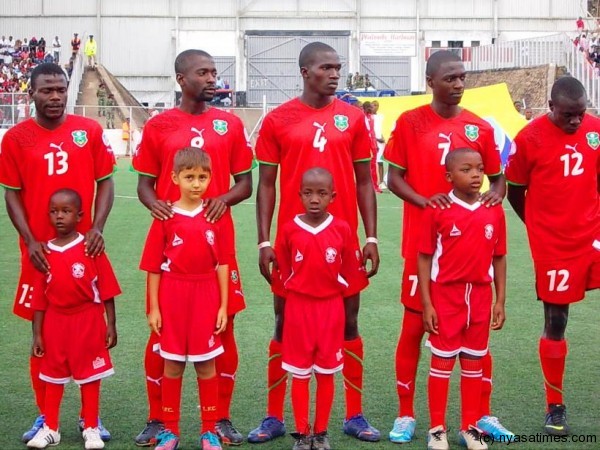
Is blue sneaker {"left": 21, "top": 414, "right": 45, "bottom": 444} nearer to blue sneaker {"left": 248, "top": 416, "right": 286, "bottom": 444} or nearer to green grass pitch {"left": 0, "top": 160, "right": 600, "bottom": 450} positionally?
green grass pitch {"left": 0, "top": 160, "right": 600, "bottom": 450}

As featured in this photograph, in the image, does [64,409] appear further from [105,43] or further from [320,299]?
[105,43]

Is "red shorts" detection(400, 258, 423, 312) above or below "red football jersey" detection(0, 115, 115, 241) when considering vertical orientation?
below

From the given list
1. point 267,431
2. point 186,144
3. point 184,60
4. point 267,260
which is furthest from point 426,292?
point 184,60

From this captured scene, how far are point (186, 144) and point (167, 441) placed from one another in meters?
1.71

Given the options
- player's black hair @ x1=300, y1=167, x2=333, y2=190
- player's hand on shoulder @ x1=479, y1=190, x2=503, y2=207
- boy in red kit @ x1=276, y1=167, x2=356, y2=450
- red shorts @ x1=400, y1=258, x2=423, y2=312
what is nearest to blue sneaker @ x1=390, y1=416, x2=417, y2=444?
boy in red kit @ x1=276, y1=167, x2=356, y2=450

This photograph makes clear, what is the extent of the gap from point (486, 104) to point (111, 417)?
17853 mm

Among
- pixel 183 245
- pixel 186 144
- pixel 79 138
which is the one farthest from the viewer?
pixel 79 138

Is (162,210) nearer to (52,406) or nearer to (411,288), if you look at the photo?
(52,406)

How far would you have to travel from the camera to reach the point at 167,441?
5719 mm

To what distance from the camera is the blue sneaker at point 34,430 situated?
5955 mm

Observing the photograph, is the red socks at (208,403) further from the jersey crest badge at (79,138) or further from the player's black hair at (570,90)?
the player's black hair at (570,90)

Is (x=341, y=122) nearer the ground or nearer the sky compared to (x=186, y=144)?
nearer the sky

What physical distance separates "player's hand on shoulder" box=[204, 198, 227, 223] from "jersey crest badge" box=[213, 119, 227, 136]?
48 cm

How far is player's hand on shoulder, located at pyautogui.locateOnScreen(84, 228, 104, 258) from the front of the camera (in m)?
5.89
